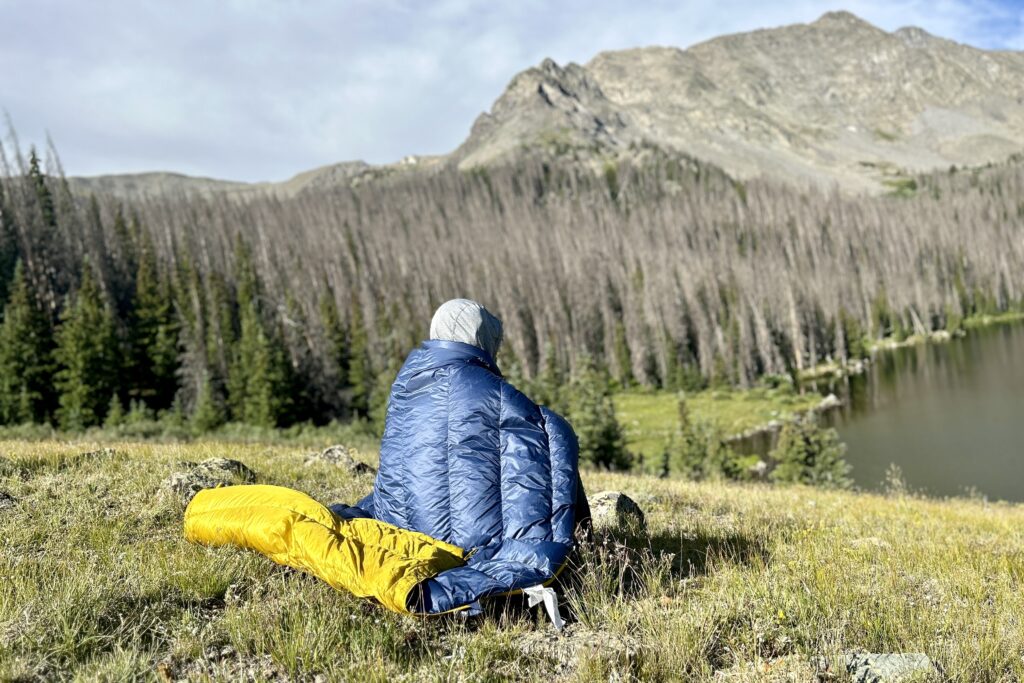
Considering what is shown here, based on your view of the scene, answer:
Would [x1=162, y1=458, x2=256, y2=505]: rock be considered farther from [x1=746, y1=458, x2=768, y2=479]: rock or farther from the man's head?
[x1=746, y1=458, x2=768, y2=479]: rock

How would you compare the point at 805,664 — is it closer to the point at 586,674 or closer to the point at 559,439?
the point at 586,674

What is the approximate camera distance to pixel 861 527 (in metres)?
8.25

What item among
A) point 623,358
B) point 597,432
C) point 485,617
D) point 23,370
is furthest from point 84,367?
point 623,358

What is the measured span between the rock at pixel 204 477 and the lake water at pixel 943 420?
1986 cm

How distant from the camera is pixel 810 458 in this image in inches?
1120

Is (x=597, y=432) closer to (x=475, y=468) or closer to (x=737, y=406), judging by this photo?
(x=475, y=468)

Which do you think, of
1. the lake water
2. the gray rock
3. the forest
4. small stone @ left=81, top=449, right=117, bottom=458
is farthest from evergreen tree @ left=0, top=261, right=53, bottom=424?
the lake water

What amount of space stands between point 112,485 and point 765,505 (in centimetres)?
907

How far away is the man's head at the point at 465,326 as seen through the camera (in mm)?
4898

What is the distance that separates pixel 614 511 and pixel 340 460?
5090mm

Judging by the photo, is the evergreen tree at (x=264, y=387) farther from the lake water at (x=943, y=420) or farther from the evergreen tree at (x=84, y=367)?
the lake water at (x=943, y=420)

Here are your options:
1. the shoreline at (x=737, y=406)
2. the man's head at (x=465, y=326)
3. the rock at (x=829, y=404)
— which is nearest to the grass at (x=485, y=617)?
the man's head at (x=465, y=326)

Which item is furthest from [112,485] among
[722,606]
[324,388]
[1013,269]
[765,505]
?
[1013,269]

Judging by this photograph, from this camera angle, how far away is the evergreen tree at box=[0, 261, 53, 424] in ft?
139
